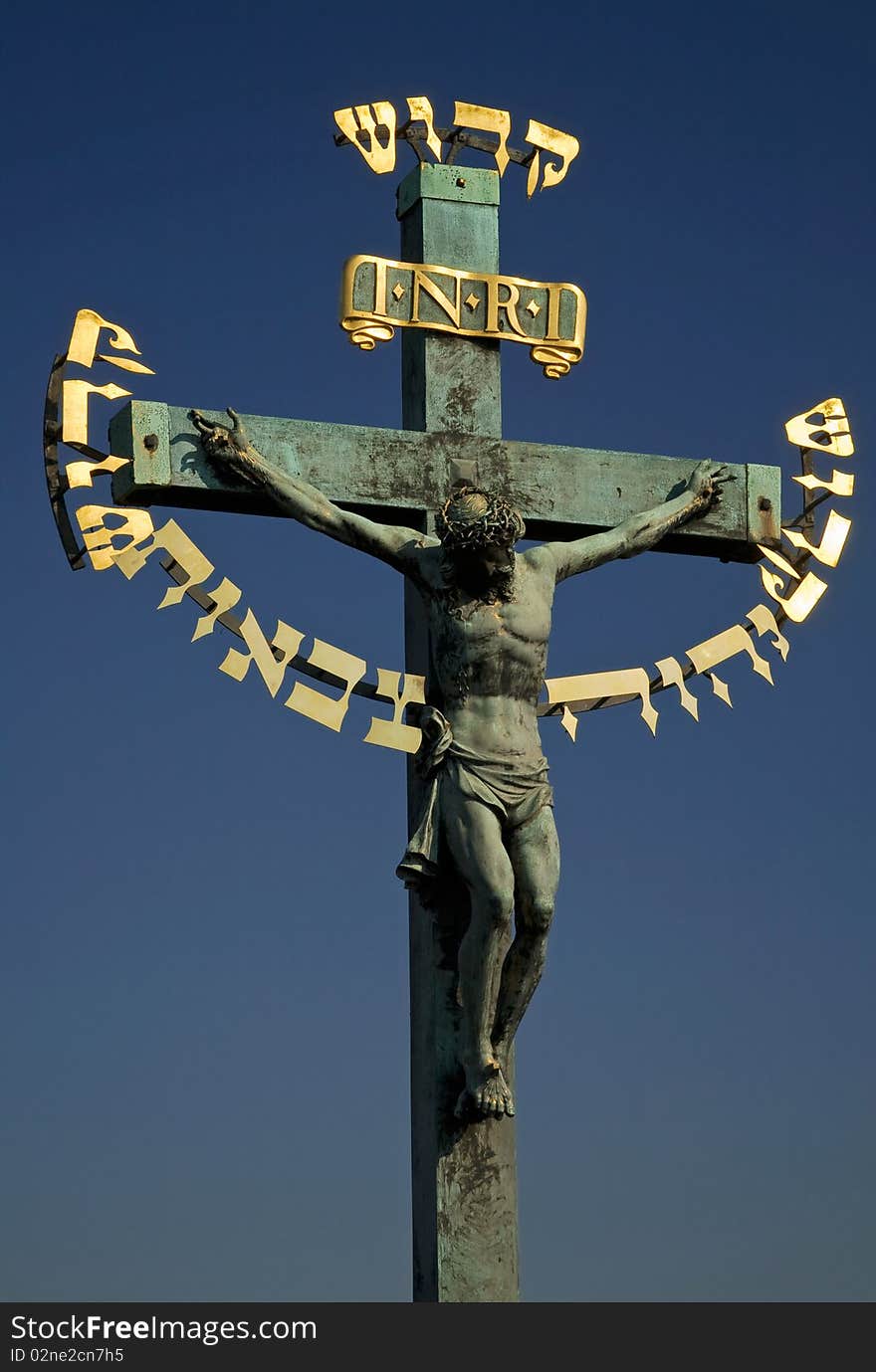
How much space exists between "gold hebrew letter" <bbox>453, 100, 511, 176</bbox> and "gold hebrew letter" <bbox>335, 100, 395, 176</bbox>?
0.82ft

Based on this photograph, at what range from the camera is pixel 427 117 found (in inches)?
438

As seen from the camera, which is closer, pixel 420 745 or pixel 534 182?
pixel 420 745

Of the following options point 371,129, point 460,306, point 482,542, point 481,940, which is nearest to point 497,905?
point 481,940

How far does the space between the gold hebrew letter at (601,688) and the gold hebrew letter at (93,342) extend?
1.67 m

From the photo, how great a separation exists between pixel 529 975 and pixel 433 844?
0.51 m

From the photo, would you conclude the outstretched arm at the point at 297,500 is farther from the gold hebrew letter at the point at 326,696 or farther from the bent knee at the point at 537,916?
the bent knee at the point at 537,916

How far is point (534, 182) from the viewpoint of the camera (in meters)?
11.3

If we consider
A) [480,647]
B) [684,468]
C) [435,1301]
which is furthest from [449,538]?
[435,1301]

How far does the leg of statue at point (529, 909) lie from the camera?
33.0ft

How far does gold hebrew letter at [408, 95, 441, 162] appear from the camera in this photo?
11109 mm

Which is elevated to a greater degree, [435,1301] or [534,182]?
[534,182]
